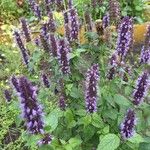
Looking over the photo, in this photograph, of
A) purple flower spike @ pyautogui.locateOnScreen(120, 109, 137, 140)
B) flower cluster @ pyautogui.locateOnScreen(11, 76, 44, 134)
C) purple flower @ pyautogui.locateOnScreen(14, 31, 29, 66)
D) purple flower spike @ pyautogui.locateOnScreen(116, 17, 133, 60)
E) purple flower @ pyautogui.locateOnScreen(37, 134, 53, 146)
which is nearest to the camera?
flower cluster @ pyautogui.locateOnScreen(11, 76, 44, 134)

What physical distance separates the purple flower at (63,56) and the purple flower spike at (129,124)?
1.78 ft

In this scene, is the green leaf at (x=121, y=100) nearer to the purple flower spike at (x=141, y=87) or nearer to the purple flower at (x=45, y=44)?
Answer: the purple flower spike at (x=141, y=87)

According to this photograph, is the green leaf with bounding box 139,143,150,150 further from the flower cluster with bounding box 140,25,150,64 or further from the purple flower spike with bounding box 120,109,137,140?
the flower cluster with bounding box 140,25,150,64

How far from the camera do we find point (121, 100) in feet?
8.88

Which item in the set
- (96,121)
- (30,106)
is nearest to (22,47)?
(96,121)

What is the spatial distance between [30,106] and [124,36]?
1.02 m

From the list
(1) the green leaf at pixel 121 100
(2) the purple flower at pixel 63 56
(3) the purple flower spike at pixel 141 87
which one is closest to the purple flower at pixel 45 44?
(2) the purple flower at pixel 63 56

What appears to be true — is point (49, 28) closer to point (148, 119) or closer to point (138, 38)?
point (148, 119)

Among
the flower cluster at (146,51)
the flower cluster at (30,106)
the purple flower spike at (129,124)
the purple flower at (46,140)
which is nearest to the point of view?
the flower cluster at (30,106)

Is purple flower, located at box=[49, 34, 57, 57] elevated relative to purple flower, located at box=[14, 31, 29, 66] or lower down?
elevated

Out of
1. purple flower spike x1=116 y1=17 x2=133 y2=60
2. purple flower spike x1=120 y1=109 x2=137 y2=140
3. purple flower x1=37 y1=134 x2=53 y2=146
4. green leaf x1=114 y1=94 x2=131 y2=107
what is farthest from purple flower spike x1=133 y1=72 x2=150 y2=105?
purple flower x1=37 y1=134 x2=53 y2=146

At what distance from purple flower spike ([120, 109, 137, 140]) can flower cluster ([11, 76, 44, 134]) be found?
49cm

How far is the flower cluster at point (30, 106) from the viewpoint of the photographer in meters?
2.02

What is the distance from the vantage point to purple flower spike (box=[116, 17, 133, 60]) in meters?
2.84
